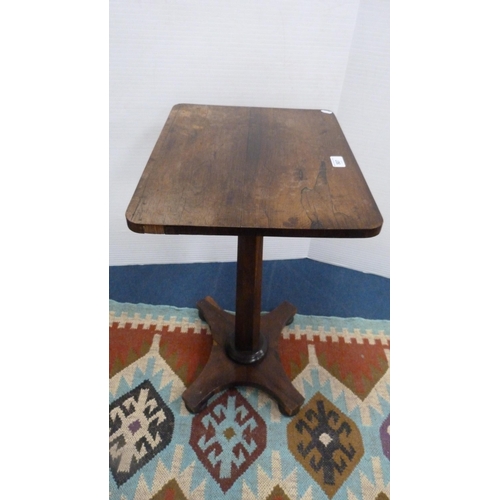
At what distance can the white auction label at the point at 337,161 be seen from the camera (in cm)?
96

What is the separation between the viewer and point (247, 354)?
136 centimetres

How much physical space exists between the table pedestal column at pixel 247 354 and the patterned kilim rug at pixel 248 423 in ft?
0.20

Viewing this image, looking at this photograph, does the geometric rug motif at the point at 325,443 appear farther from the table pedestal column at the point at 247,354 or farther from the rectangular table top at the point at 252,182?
the rectangular table top at the point at 252,182

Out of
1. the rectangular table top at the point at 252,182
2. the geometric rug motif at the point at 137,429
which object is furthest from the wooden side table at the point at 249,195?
the geometric rug motif at the point at 137,429

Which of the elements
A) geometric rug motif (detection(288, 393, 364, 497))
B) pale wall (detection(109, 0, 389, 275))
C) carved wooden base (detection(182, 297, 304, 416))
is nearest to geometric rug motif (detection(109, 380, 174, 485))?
carved wooden base (detection(182, 297, 304, 416))

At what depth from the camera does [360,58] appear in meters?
1.39

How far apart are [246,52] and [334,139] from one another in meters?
0.56

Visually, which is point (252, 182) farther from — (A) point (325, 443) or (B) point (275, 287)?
(B) point (275, 287)

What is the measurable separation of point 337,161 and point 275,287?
954 mm

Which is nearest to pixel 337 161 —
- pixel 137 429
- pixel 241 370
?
pixel 241 370

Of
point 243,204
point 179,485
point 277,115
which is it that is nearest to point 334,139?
point 277,115

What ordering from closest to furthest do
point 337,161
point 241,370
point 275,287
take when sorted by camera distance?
1. point 337,161
2. point 241,370
3. point 275,287

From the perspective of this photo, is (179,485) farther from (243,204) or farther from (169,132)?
(169,132)

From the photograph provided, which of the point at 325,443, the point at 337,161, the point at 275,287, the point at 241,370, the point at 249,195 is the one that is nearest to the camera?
the point at 249,195
